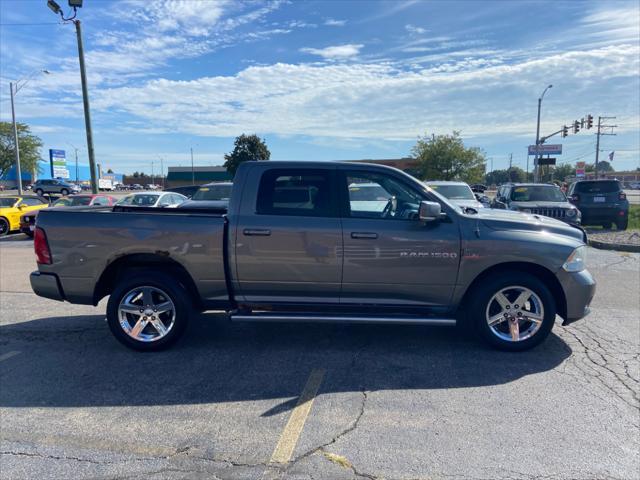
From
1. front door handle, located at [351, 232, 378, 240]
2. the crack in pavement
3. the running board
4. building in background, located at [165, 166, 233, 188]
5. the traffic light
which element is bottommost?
the crack in pavement

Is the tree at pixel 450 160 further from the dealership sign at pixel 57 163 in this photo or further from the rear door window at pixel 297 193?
the dealership sign at pixel 57 163

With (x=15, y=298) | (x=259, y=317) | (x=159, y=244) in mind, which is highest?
(x=159, y=244)

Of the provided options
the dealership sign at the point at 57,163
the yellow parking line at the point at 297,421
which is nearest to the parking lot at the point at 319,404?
the yellow parking line at the point at 297,421

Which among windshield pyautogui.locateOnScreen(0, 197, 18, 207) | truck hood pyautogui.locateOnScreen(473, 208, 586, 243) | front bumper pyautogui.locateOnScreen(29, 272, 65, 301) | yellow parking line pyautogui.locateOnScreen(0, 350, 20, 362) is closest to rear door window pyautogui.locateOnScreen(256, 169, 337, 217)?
truck hood pyautogui.locateOnScreen(473, 208, 586, 243)

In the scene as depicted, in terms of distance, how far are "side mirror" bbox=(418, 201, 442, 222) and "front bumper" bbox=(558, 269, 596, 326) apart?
1408mm

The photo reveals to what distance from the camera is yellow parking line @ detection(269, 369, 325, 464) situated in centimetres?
299

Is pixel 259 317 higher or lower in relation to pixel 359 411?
higher

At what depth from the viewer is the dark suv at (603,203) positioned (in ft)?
49.5

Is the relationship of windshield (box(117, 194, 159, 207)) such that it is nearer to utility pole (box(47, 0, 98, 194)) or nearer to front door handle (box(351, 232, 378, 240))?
utility pole (box(47, 0, 98, 194))

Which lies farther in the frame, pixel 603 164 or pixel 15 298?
pixel 603 164

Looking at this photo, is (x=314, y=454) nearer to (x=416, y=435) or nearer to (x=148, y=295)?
(x=416, y=435)

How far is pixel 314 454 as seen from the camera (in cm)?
299

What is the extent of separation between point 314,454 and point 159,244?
259cm

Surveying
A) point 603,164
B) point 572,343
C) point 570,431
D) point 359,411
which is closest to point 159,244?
point 359,411
